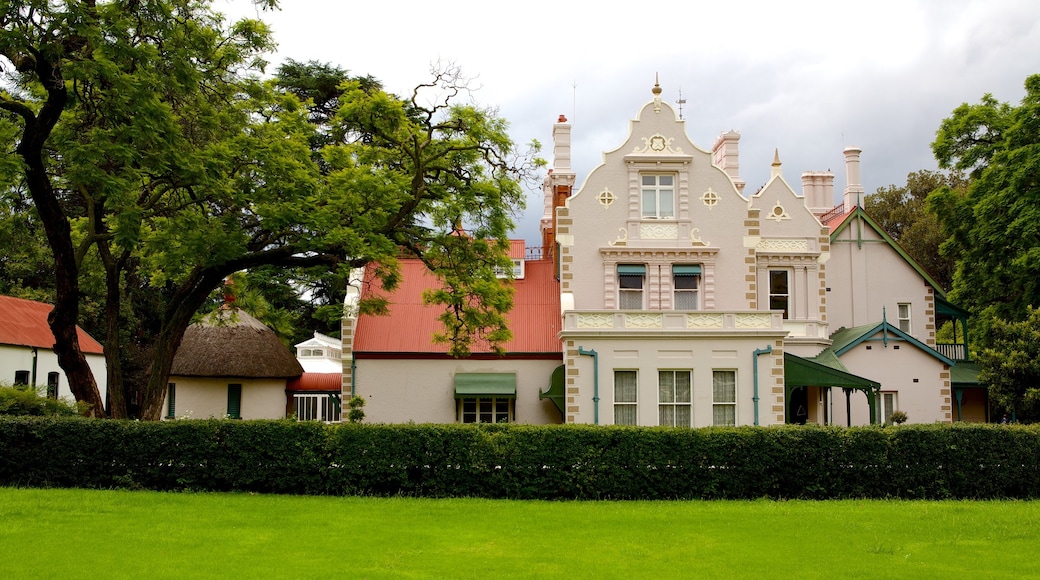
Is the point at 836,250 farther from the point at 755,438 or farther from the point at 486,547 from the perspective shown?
the point at 486,547

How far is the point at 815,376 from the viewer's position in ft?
94.9

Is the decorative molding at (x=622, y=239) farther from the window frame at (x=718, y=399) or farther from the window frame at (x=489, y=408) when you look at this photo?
the window frame at (x=489, y=408)

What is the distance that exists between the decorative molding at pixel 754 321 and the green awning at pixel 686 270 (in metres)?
3.08

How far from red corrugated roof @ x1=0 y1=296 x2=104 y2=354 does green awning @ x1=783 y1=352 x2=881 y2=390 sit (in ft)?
85.5

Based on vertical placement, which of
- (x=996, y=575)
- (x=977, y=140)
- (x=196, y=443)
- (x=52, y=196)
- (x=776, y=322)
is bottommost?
(x=996, y=575)

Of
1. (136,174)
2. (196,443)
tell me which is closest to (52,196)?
(136,174)

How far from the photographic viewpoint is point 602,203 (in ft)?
103

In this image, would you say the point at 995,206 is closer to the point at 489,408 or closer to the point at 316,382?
the point at 489,408

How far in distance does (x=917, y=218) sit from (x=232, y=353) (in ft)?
123

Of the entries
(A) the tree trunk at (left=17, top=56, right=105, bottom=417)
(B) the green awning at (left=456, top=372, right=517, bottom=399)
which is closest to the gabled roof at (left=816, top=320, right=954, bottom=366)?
(B) the green awning at (left=456, top=372, right=517, bottom=399)

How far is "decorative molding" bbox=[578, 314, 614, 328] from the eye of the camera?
93.4 ft

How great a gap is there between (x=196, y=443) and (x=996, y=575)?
14.0m

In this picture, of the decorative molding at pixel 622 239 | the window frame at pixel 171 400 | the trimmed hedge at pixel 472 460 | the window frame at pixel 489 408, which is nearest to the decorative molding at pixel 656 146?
the decorative molding at pixel 622 239

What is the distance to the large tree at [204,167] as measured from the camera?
1845 cm
